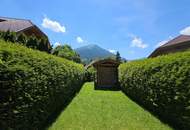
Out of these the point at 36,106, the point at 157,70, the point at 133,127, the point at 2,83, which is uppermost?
the point at 157,70

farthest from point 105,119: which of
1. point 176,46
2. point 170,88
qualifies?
point 176,46

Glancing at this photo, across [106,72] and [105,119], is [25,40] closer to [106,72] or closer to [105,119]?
[105,119]

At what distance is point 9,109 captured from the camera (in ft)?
15.4

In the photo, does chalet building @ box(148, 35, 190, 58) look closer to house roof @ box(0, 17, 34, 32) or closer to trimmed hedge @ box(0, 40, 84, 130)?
house roof @ box(0, 17, 34, 32)

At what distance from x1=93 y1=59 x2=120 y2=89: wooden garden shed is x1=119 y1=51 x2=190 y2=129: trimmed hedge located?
12787 millimetres

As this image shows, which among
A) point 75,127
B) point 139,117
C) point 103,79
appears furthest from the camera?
point 103,79

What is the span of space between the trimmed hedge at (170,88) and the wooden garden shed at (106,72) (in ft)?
42.0

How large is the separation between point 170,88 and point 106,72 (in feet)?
53.3

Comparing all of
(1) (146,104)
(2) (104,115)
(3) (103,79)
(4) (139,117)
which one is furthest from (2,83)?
(3) (103,79)

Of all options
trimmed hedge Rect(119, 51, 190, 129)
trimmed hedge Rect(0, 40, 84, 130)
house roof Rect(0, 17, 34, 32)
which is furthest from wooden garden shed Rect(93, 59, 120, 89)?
trimmed hedge Rect(0, 40, 84, 130)

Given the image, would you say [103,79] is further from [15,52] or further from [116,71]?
[15,52]

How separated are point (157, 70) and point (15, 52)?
5.89 meters

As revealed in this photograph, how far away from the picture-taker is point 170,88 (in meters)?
7.68

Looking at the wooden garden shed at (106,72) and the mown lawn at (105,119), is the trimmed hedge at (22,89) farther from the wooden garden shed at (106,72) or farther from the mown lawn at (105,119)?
the wooden garden shed at (106,72)
